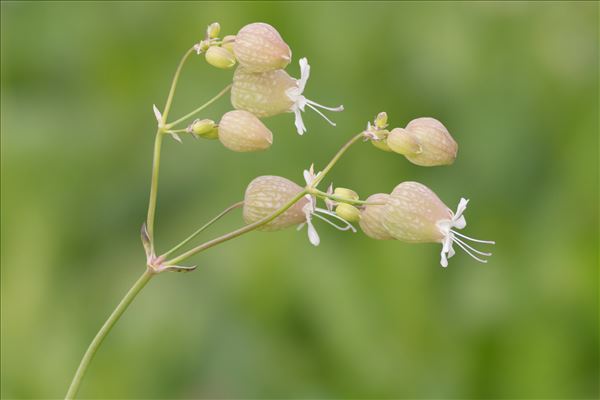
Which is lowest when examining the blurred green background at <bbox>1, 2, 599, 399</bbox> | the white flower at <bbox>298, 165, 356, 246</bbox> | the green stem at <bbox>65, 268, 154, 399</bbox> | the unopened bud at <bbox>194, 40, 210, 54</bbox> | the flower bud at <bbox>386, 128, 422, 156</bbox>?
the blurred green background at <bbox>1, 2, 599, 399</bbox>

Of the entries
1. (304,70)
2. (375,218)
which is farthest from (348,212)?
(304,70)

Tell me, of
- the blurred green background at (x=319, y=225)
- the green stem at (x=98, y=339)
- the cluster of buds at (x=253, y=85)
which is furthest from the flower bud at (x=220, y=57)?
the blurred green background at (x=319, y=225)

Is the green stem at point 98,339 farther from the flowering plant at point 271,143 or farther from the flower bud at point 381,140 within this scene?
the flower bud at point 381,140

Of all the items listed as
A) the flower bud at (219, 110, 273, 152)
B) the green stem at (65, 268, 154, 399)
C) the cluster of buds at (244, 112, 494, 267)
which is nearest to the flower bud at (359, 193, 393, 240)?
the cluster of buds at (244, 112, 494, 267)

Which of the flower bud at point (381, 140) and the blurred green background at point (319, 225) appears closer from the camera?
the flower bud at point (381, 140)

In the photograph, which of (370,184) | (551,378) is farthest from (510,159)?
(551,378)

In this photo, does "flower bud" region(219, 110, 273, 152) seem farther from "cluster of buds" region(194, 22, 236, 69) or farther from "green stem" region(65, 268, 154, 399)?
"green stem" region(65, 268, 154, 399)
